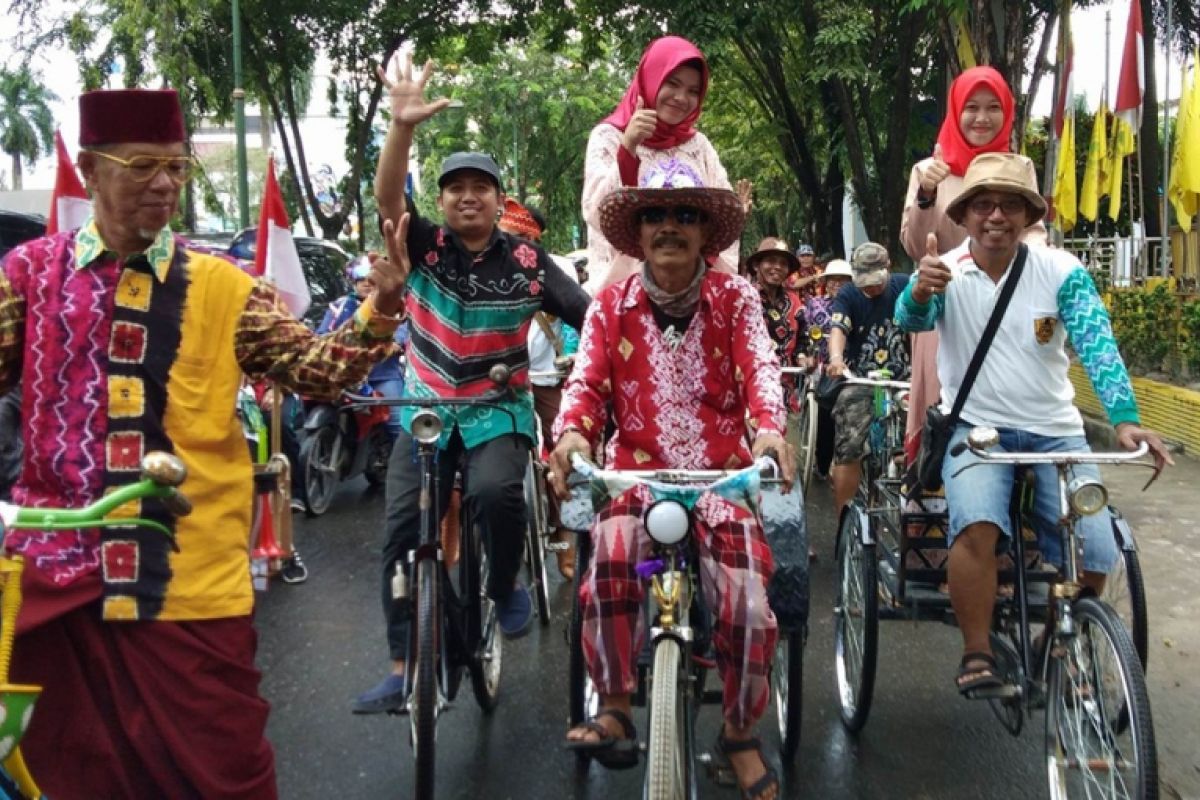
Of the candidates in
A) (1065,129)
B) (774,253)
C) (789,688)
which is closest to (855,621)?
(789,688)

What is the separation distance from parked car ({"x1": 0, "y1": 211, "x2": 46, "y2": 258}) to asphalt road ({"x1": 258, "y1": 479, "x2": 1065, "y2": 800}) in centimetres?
464

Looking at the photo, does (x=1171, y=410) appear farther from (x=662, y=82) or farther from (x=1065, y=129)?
(x=662, y=82)

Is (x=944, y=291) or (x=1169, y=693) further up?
(x=944, y=291)

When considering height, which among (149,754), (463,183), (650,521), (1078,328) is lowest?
(149,754)

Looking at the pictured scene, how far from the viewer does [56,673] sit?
2.43 m

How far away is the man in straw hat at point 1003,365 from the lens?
3.66 meters

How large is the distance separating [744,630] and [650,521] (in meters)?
0.44

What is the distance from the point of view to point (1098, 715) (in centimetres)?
311

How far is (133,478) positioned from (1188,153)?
12327 mm

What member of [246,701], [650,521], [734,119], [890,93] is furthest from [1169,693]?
[734,119]

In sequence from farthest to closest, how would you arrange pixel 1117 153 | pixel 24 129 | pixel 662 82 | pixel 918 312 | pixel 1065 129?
1. pixel 24 129
2. pixel 1117 153
3. pixel 1065 129
4. pixel 662 82
5. pixel 918 312

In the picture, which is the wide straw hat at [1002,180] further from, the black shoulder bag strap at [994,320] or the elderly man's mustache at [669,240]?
the elderly man's mustache at [669,240]

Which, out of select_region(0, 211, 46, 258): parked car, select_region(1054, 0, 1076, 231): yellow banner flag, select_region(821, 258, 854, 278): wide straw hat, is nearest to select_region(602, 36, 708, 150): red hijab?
select_region(821, 258, 854, 278): wide straw hat

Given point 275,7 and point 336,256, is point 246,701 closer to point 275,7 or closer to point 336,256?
point 336,256
